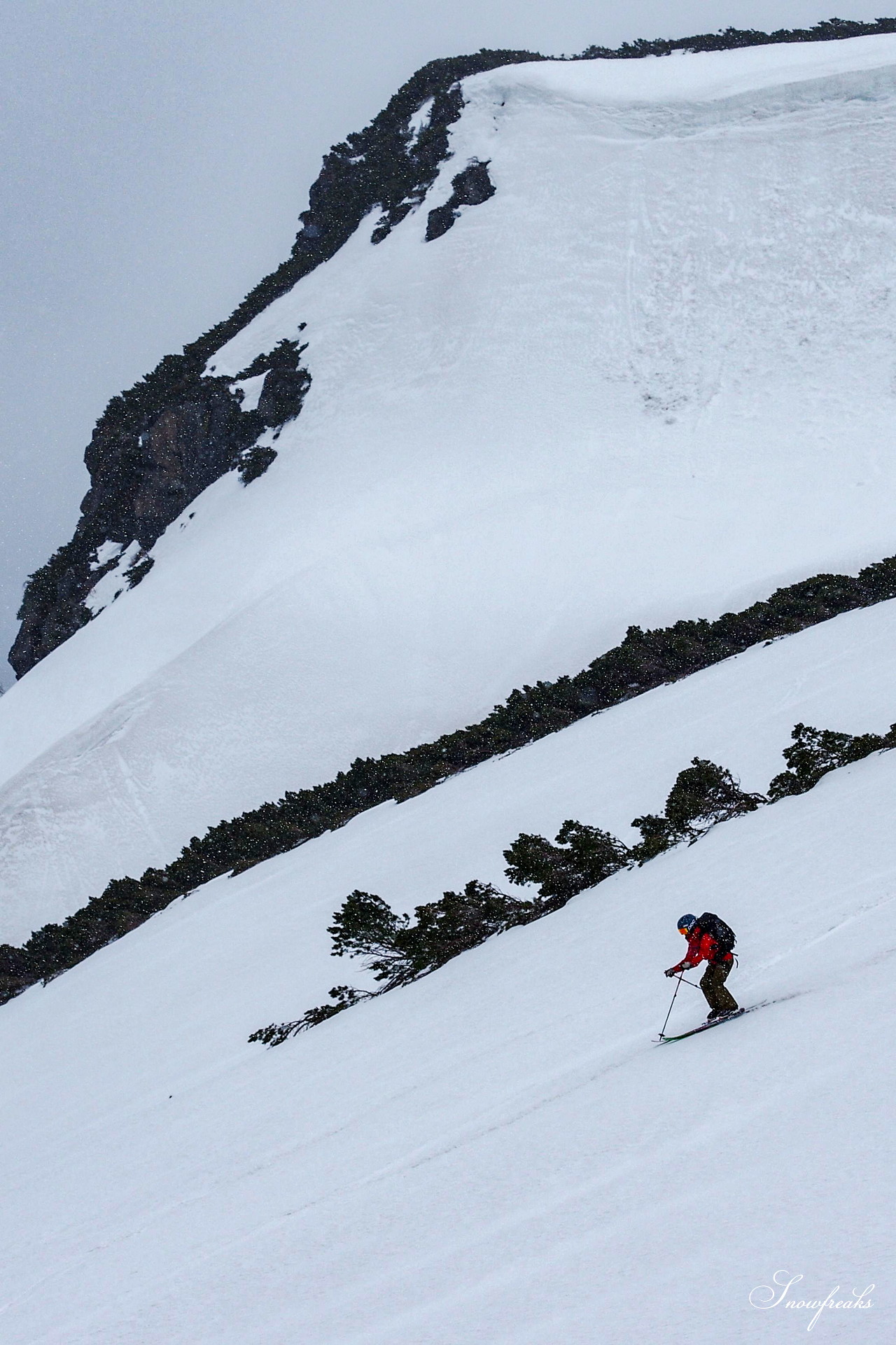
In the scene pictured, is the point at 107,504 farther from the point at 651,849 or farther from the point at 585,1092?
the point at 585,1092

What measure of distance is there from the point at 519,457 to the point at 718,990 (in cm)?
2871

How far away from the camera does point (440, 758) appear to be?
813 inches

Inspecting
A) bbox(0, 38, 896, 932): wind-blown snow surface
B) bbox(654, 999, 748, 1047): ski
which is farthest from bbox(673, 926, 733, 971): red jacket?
bbox(0, 38, 896, 932): wind-blown snow surface

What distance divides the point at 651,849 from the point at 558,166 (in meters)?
41.5

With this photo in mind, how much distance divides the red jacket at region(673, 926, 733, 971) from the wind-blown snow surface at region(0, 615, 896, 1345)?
15.6 inches

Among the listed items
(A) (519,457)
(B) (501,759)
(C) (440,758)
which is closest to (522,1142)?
(B) (501,759)

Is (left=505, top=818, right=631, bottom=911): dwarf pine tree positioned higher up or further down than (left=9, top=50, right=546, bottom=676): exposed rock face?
further down

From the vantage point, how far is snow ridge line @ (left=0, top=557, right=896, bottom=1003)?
19.5 m

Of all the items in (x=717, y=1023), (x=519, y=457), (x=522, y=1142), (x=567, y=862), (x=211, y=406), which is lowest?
(x=717, y=1023)

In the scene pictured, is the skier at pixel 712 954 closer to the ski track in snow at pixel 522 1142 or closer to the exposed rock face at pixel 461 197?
the ski track in snow at pixel 522 1142

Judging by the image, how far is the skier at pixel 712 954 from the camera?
5.47m

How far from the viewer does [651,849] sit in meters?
9.56

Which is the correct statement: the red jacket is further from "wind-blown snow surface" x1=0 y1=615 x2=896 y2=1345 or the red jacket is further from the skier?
"wind-blown snow surface" x1=0 y1=615 x2=896 y2=1345

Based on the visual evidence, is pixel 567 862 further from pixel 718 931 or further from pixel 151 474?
pixel 151 474
